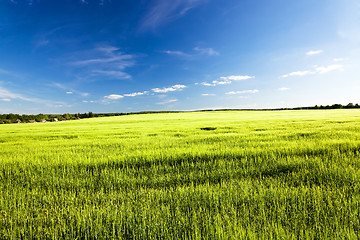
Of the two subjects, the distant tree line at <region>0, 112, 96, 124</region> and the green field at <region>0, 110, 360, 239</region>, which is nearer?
the green field at <region>0, 110, 360, 239</region>

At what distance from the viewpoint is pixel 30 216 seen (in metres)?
2.14

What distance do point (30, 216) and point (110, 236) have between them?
1341 mm

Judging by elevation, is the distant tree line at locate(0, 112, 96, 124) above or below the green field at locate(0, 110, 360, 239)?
above

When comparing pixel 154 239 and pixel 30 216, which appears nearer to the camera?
pixel 154 239

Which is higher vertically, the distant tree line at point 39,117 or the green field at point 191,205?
the distant tree line at point 39,117

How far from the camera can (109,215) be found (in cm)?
195

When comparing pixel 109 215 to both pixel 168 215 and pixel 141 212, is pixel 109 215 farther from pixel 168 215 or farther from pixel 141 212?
pixel 168 215

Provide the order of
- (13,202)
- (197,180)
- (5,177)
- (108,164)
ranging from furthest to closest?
1. (108,164)
2. (5,177)
3. (197,180)
4. (13,202)

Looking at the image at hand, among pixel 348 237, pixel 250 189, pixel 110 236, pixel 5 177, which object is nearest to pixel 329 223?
pixel 348 237

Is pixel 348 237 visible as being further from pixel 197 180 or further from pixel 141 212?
pixel 141 212

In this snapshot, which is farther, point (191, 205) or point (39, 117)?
point (39, 117)

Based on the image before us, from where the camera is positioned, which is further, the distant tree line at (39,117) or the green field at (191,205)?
the distant tree line at (39,117)

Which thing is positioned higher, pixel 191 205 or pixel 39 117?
pixel 39 117

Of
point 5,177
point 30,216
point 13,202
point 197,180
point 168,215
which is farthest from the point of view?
point 5,177
